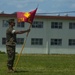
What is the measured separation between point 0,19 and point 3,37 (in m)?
2.84

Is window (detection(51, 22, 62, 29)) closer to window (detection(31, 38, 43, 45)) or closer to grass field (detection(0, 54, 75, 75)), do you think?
window (detection(31, 38, 43, 45))

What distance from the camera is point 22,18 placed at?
1427 cm

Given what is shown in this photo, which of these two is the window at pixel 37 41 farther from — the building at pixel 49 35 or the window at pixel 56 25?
the window at pixel 56 25

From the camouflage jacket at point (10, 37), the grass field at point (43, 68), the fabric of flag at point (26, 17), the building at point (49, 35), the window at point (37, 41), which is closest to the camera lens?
the camouflage jacket at point (10, 37)

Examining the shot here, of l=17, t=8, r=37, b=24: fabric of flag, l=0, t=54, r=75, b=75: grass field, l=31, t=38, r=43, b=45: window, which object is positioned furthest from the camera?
l=31, t=38, r=43, b=45: window

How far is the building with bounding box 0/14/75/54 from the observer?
5491 cm

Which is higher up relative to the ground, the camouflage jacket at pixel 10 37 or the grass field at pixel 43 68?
the camouflage jacket at pixel 10 37

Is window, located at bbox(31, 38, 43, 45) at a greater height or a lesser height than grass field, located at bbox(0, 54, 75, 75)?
lesser

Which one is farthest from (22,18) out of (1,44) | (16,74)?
(1,44)

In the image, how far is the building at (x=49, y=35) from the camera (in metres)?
54.9

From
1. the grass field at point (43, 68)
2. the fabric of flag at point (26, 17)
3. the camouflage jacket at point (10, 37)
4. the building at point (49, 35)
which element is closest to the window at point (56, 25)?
the building at point (49, 35)

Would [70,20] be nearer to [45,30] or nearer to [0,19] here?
[45,30]

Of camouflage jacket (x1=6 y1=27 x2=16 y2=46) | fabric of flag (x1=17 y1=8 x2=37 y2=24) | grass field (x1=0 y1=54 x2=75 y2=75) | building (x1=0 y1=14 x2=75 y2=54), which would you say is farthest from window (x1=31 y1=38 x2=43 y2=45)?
camouflage jacket (x1=6 y1=27 x2=16 y2=46)

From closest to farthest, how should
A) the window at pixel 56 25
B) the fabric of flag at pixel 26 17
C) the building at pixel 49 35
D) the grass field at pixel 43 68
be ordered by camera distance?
1. the grass field at pixel 43 68
2. the fabric of flag at pixel 26 17
3. the building at pixel 49 35
4. the window at pixel 56 25
